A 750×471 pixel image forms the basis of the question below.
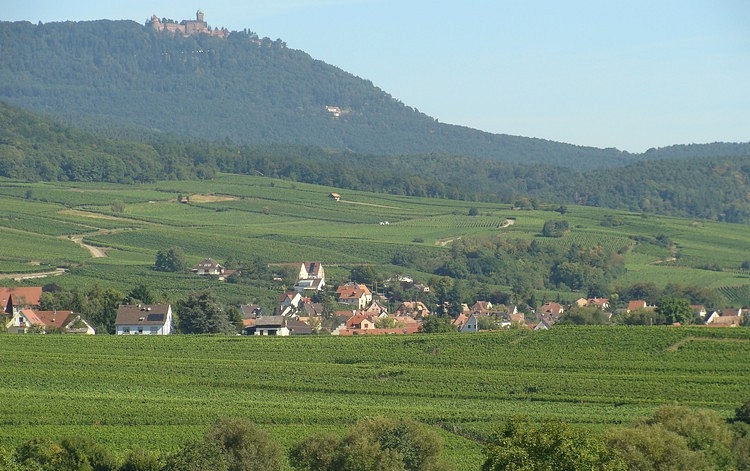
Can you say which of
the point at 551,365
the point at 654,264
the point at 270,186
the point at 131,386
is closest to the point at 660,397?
the point at 551,365

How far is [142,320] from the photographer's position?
8244 centimetres

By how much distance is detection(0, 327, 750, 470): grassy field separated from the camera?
46.2m

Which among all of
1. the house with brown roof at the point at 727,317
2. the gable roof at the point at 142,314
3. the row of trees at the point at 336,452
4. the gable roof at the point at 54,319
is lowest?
the house with brown roof at the point at 727,317

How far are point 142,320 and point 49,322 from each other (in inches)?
211

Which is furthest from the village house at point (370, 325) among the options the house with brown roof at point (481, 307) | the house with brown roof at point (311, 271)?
the house with brown roof at point (311, 271)

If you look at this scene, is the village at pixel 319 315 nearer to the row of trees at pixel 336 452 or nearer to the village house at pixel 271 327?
the village house at pixel 271 327

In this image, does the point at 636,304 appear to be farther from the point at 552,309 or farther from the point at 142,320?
the point at 142,320

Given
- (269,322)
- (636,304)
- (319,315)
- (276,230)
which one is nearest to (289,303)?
(319,315)

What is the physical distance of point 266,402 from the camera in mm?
51094

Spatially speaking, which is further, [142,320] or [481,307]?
[481,307]

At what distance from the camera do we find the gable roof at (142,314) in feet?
270

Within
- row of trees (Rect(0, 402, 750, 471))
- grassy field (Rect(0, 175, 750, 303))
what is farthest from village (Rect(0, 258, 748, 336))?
row of trees (Rect(0, 402, 750, 471))

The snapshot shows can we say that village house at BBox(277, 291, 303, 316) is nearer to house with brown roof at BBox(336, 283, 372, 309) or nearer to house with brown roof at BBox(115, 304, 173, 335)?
house with brown roof at BBox(336, 283, 372, 309)

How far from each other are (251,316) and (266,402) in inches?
1937
